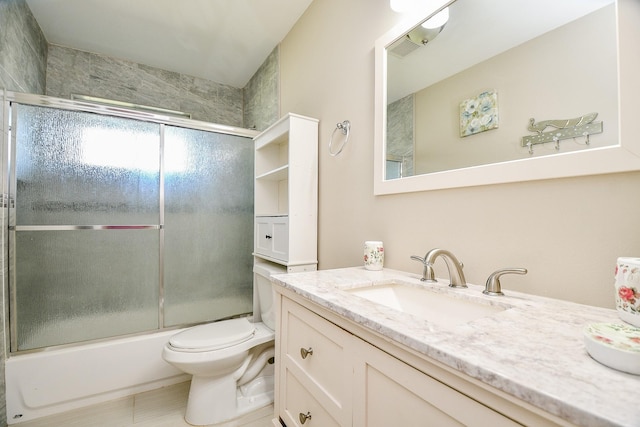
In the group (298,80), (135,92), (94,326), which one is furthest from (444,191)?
(135,92)

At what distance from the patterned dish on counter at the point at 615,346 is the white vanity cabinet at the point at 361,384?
137mm

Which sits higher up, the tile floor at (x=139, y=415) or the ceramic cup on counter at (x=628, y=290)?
the ceramic cup on counter at (x=628, y=290)

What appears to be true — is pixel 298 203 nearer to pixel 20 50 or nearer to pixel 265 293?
pixel 265 293

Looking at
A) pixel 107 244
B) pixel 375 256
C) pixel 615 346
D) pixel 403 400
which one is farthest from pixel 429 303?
pixel 107 244

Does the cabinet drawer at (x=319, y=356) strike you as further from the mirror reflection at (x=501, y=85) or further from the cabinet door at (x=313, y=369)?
the mirror reflection at (x=501, y=85)

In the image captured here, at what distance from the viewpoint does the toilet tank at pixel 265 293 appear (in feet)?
5.54

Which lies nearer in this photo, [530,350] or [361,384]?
[530,350]

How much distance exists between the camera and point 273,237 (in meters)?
1.70

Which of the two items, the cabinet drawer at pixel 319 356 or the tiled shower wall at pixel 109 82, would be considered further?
the tiled shower wall at pixel 109 82

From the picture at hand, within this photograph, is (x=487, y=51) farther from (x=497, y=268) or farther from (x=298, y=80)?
(x=298, y=80)

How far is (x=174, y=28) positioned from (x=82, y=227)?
1521 mm

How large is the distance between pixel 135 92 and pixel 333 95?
1.96 m

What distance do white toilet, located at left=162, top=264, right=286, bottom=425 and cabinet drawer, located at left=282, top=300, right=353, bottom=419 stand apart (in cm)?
56

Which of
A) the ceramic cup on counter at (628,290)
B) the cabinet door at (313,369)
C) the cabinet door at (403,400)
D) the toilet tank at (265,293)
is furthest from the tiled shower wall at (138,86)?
the ceramic cup on counter at (628,290)
